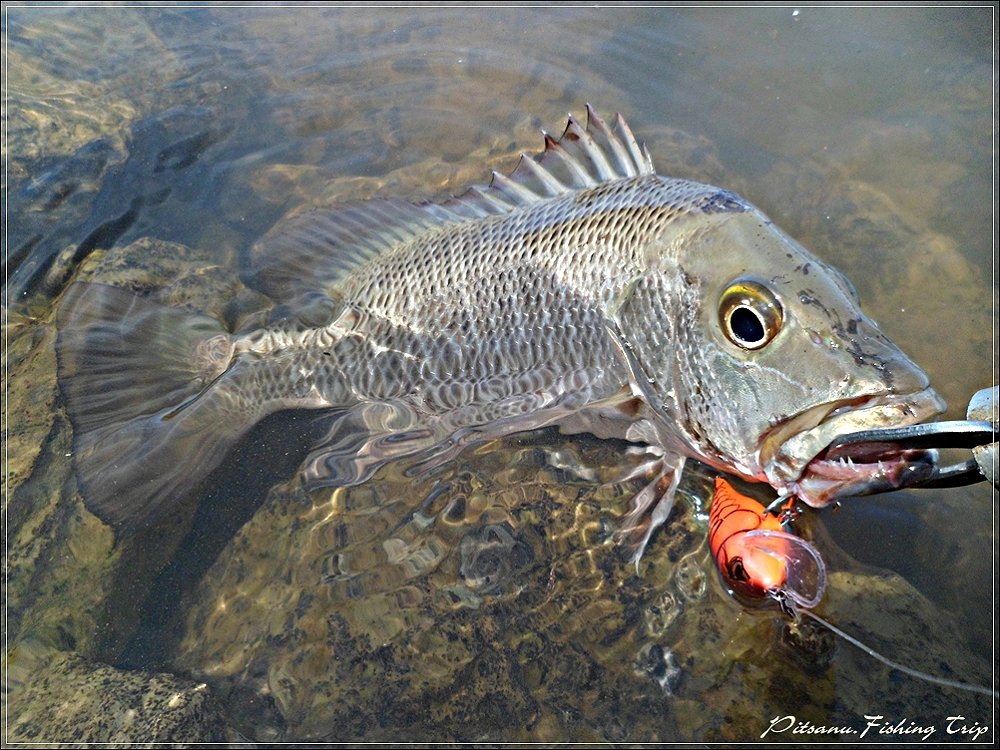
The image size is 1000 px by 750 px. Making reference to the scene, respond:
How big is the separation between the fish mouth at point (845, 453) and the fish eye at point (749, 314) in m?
0.33

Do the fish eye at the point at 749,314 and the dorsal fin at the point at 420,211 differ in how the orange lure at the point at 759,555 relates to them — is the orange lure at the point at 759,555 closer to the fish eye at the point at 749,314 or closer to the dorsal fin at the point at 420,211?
the fish eye at the point at 749,314

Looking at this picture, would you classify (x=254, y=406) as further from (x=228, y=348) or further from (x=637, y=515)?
(x=637, y=515)

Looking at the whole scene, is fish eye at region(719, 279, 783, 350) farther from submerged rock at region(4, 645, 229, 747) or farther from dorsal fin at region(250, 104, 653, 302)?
submerged rock at region(4, 645, 229, 747)

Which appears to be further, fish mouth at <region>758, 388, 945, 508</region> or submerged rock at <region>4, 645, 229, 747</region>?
submerged rock at <region>4, 645, 229, 747</region>

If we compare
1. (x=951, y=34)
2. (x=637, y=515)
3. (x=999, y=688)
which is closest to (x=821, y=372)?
A: (x=637, y=515)

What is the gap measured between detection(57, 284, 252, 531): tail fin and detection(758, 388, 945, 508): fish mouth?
251cm

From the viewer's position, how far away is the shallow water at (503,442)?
2.64 meters

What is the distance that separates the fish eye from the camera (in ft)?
7.93

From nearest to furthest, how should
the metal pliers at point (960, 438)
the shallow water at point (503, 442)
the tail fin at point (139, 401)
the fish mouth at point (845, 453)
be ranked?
the metal pliers at point (960, 438) < the fish mouth at point (845, 453) < the shallow water at point (503, 442) < the tail fin at point (139, 401)

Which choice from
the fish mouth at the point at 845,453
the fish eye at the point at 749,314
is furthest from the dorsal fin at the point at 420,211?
the fish mouth at the point at 845,453

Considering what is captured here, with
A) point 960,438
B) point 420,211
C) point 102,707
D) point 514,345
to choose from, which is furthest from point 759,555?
point 102,707

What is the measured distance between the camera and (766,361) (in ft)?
7.84

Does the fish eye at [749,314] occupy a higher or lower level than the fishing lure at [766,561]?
higher

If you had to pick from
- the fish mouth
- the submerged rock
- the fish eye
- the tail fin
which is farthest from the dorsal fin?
the submerged rock
